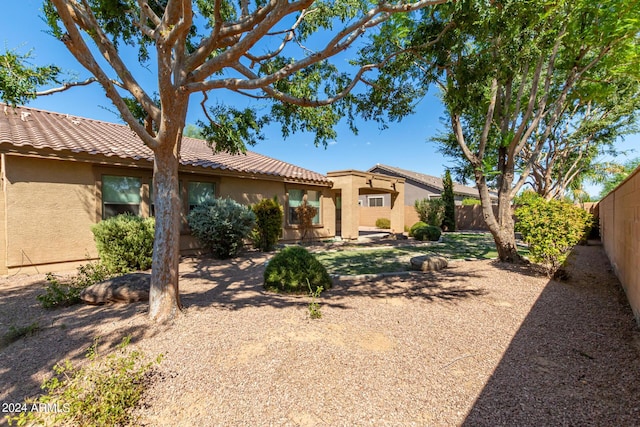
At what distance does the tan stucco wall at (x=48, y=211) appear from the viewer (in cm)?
772

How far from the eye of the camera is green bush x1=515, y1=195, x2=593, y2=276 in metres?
6.68

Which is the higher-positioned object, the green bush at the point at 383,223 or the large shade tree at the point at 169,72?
the large shade tree at the point at 169,72

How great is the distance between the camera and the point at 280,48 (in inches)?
288

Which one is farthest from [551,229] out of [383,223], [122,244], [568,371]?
[383,223]

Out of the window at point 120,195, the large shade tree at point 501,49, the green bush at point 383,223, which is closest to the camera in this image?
the large shade tree at point 501,49

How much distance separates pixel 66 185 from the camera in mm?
8531

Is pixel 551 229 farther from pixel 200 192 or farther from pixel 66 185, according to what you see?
pixel 66 185

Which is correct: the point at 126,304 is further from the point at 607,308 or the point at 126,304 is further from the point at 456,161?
the point at 456,161

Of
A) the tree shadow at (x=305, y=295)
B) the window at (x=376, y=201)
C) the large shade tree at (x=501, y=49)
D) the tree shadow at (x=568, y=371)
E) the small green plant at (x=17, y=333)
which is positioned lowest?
the tree shadow at (x=568, y=371)

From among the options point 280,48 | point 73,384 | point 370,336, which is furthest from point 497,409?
point 280,48

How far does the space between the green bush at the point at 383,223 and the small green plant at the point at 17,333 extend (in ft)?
84.2

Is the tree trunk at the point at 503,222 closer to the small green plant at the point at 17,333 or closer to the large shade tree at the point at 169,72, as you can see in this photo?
the large shade tree at the point at 169,72

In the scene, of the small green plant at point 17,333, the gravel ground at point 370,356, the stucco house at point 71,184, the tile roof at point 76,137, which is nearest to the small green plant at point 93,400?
the gravel ground at point 370,356

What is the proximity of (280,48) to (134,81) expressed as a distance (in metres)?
3.82
